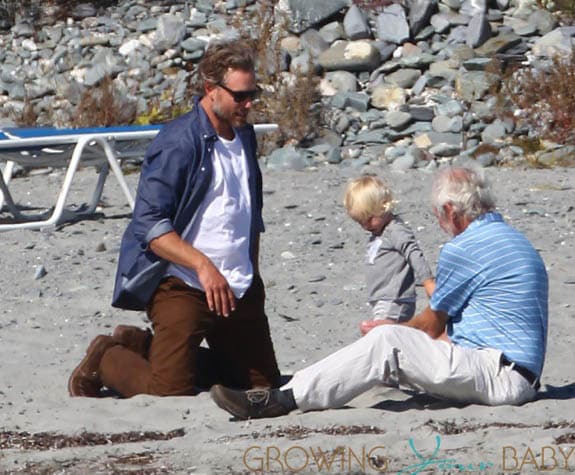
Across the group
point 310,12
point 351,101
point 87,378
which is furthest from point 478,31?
point 87,378

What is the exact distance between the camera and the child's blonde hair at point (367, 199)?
18.2 ft

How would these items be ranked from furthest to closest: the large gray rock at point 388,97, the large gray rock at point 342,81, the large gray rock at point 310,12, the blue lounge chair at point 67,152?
1. the large gray rock at point 310,12
2. the large gray rock at point 342,81
3. the large gray rock at point 388,97
4. the blue lounge chair at point 67,152

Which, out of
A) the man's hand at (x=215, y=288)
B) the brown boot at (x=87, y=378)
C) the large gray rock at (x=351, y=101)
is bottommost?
the large gray rock at (x=351, y=101)

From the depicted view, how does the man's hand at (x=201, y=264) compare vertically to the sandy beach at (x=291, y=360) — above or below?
above

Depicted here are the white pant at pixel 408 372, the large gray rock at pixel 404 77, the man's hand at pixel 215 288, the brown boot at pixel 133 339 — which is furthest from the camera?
the large gray rock at pixel 404 77

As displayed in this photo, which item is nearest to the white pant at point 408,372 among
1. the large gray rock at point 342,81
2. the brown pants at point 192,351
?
the brown pants at point 192,351

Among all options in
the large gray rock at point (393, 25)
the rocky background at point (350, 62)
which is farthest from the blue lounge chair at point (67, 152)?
the large gray rock at point (393, 25)

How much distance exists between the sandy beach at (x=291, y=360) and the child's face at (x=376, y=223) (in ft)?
2.12

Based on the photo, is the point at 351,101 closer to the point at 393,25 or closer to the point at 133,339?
the point at 393,25

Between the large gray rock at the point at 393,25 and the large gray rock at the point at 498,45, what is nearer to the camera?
the large gray rock at the point at 498,45

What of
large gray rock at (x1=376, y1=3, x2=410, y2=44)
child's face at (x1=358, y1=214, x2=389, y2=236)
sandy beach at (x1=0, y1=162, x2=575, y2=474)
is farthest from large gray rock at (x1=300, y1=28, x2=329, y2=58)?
child's face at (x1=358, y1=214, x2=389, y2=236)

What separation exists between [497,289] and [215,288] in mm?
1038

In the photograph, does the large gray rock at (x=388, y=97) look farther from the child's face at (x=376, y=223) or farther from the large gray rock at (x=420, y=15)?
the child's face at (x=376, y=223)

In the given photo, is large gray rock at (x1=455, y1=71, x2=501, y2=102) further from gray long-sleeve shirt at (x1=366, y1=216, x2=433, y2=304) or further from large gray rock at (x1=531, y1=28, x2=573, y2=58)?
gray long-sleeve shirt at (x1=366, y1=216, x2=433, y2=304)
